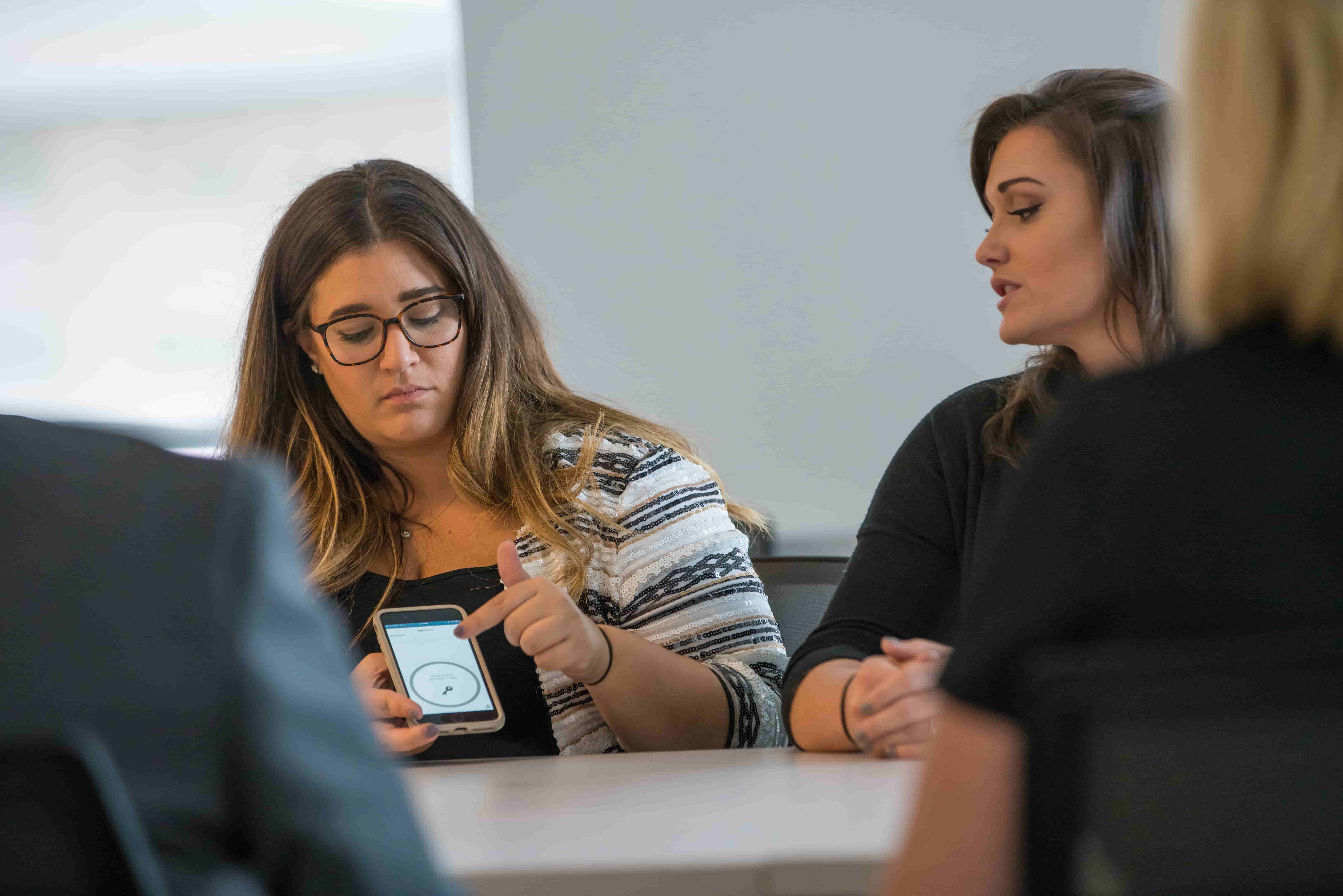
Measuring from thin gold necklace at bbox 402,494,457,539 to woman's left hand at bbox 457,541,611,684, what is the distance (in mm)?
425

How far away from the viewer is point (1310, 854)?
47 centimetres

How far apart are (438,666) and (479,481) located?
0.44m

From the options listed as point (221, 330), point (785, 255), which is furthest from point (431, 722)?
point (221, 330)

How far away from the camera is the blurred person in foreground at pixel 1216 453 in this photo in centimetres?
49

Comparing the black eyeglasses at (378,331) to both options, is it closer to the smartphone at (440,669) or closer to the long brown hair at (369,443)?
the long brown hair at (369,443)

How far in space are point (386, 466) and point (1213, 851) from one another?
1.66m

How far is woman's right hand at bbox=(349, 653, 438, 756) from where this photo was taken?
1.40 meters

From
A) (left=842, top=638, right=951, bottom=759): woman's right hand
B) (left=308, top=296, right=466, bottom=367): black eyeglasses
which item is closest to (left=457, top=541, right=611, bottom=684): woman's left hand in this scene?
(left=842, top=638, right=951, bottom=759): woman's right hand

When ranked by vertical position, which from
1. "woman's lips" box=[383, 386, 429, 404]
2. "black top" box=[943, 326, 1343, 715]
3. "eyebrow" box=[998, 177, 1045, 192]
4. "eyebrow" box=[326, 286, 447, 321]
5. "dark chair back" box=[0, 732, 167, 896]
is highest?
"eyebrow" box=[998, 177, 1045, 192]

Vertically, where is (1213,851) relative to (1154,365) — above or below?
below

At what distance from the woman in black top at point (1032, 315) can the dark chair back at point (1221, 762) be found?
90 cm

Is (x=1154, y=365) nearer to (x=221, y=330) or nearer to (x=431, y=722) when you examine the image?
(x=431, y=722)

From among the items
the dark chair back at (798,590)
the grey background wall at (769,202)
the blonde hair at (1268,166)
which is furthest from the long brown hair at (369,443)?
the blonde hair at (1268,166)

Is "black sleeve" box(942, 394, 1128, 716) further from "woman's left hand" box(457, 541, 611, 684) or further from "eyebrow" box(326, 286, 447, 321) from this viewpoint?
"eyebrow" box(326, 286, 447, 321)
